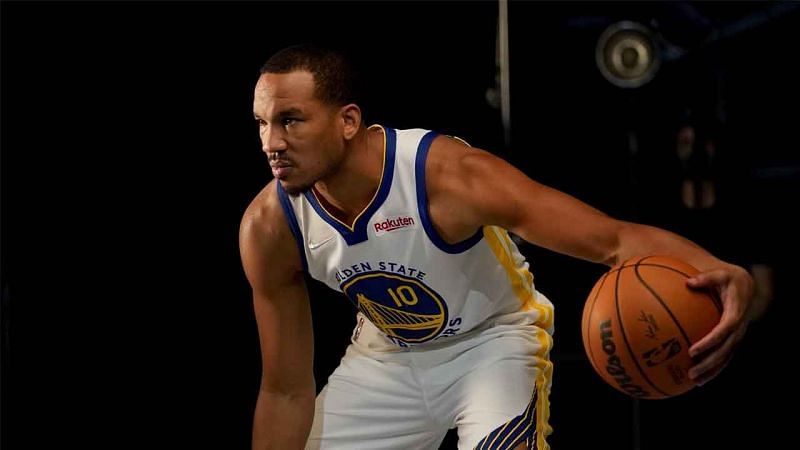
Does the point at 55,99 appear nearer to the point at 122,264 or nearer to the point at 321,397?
the point at 122,264

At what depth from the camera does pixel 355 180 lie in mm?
2336

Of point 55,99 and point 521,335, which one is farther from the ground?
point 55,99

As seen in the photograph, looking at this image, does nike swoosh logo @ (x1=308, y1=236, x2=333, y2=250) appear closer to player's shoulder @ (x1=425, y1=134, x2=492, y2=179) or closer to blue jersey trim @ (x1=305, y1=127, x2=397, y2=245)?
blue jersey trim @ (x1=305, y1=127, x2=397, y2=245)

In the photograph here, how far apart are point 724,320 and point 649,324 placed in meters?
0.16

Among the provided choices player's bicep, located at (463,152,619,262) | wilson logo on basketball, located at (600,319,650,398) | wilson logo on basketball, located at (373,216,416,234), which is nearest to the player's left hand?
wilson logo on basketball, located at (600,319,650,398)

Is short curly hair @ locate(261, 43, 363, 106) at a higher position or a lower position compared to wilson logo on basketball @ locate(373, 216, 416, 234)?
higher

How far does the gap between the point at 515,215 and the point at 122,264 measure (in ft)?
6.81

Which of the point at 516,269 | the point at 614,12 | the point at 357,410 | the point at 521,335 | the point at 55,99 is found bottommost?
the point at 357,410

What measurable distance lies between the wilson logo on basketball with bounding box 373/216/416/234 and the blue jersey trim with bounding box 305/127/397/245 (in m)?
0.03

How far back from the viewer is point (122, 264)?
3762 mm

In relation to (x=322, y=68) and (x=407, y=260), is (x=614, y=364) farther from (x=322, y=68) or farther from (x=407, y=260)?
(x=322, y=68)

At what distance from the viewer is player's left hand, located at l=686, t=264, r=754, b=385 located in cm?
170

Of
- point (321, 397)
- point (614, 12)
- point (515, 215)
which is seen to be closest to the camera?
point (515, 215)

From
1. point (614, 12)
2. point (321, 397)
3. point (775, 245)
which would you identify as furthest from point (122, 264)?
point (775, 245)
